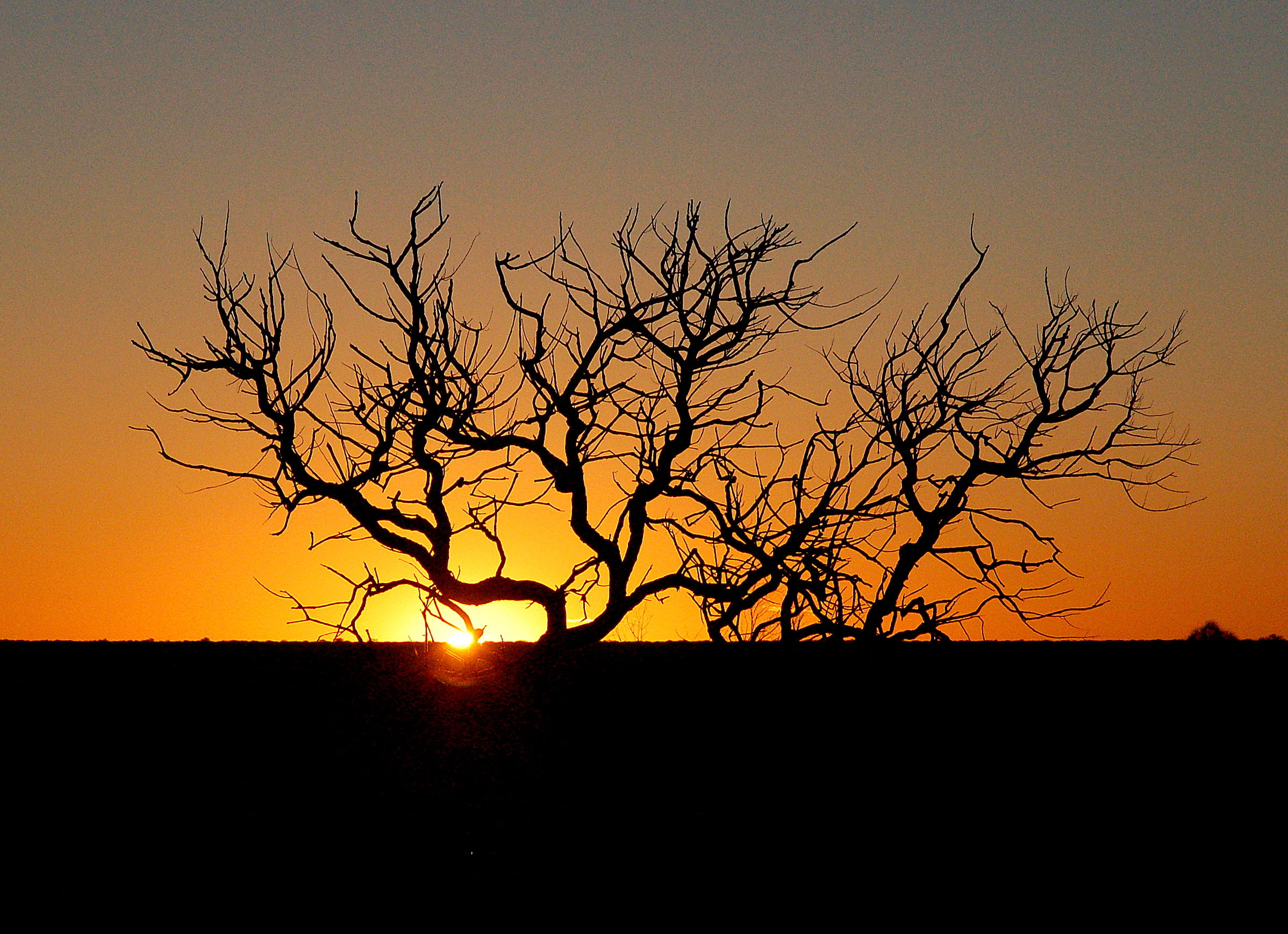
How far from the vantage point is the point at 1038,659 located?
657 centimetres

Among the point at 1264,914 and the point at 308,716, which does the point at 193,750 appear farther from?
the point at 1264,914

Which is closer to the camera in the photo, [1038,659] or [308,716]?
[308,716]

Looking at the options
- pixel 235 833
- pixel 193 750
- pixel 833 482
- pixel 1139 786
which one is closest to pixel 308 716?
pixel 193 750

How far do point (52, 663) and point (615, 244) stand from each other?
22.5 ft

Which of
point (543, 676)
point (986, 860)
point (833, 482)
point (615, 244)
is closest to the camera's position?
point (986, 860)

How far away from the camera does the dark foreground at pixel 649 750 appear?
4.80 m

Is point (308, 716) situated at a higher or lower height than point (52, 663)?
lower

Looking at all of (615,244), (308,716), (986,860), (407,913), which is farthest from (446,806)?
(615,244)

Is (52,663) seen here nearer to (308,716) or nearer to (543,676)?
(308,716)

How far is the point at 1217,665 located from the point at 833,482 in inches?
277

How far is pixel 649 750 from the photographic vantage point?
215 inches

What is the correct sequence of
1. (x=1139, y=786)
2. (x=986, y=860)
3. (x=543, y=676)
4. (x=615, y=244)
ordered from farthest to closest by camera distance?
(x=615, y=244) < (x=543, y=676) < (x=1139, y=786) < (x=986, y=860)

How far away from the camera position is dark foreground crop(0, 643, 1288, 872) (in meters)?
4.80

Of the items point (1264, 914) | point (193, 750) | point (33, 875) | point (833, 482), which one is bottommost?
point (1264, 914)
